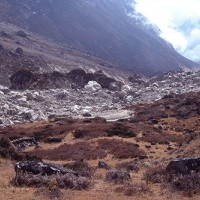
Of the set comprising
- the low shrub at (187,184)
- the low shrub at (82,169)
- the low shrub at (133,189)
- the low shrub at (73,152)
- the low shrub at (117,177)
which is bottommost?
the low shrub at (73,152)

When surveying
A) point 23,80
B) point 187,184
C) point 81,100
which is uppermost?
point 187,184

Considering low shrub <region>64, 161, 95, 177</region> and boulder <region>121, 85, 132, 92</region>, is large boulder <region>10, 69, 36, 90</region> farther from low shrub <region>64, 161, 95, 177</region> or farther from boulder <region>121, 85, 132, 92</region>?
low shrub <region>64, 161, 95, 177</region>

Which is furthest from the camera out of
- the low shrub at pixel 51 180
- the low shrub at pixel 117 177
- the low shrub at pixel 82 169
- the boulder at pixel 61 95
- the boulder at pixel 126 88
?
the boulder at pixel 126 88

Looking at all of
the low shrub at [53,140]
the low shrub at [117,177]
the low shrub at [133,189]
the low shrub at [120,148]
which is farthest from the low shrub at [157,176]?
the low shrub at [53,140]

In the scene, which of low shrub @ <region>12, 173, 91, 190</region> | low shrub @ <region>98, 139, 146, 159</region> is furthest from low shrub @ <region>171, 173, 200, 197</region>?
low shrub @ <region>98, 139, 146, 159</region>

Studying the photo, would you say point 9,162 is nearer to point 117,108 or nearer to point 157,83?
point 117,108

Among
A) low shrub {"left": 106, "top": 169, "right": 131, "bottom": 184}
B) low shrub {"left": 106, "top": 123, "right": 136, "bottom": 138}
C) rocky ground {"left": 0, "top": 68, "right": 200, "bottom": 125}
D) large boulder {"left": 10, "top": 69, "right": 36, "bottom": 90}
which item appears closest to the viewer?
low shrub {"left": 106, "top": 169, "right": 131, "bottom": 184}

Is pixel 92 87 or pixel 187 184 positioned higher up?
pixel 187 184

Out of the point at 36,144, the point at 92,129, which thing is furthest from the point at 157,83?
the point at 36,144

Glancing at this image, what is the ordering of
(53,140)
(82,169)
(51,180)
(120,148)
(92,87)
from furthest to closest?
(92,87) < (53,140) < (120,148) < (82,169) < (51,180)

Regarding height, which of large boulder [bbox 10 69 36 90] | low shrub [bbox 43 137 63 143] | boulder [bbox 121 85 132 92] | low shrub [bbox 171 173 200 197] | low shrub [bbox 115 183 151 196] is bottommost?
large boulder [bbox 10 69 36 90]

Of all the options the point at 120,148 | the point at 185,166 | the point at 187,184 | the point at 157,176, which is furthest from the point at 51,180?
the point at 120,148

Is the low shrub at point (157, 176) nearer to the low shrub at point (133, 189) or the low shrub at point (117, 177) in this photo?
the low shrub at point (117, 177)

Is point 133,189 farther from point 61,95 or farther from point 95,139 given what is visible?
point 61,95
